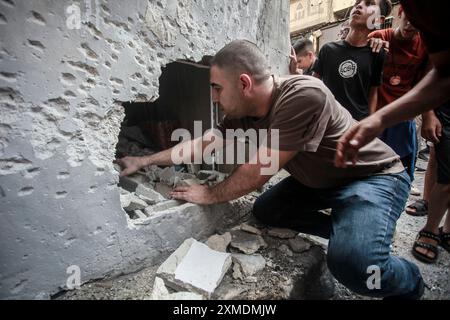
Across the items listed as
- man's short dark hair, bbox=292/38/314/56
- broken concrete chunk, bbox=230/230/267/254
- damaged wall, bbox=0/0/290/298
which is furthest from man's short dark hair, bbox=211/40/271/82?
man's short dark hair, bbox=292/38/314/56

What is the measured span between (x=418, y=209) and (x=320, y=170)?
6.28 feet

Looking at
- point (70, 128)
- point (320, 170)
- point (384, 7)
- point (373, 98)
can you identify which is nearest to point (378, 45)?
point (373, 98)

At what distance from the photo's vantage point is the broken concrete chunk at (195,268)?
4.54ft

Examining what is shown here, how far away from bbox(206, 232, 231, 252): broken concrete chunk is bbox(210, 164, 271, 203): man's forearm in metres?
0.25

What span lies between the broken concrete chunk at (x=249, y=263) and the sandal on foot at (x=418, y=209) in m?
2.10

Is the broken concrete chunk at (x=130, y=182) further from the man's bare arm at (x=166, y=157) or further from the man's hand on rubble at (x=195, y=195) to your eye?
the man's hand on rubble at (x=195, y=195)

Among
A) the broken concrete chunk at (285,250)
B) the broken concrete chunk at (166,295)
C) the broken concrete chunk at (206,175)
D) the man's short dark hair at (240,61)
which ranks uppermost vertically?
the man's short dark hair at (240,61)

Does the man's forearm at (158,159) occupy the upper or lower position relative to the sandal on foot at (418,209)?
upper

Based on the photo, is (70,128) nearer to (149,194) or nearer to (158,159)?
(149,194)

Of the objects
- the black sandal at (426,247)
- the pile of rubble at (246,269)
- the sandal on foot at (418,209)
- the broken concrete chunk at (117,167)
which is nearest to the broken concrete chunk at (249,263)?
the pile of rubble at (246,269)

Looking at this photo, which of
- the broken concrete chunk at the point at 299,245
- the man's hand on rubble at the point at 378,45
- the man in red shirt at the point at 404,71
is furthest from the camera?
the man's hand on rubble at the point at 378,45

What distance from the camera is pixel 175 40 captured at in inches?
63.2
